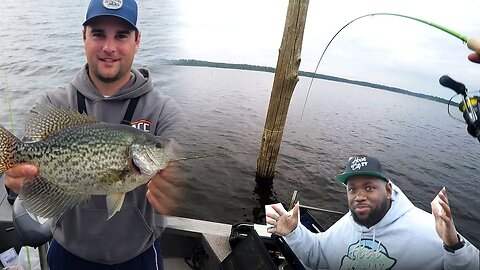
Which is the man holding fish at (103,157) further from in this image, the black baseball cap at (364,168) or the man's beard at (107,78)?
the black baseball cap at (364,168)

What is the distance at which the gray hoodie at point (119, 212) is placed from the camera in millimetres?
2256

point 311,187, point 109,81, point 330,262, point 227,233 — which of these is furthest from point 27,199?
point 311,187

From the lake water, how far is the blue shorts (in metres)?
5.60

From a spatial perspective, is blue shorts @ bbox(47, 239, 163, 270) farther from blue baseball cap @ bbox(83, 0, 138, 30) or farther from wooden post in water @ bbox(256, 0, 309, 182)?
wooden post in water @ bbox(256, 0, 309, 182)

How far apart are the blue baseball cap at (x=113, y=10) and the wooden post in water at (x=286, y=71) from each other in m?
6.50

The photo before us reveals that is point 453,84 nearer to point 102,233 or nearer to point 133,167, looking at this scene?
point 133,167

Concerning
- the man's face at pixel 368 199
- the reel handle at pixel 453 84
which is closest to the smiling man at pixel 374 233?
the man's face at pixel 368 199

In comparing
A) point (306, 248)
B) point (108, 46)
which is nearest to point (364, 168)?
point (306, 248)

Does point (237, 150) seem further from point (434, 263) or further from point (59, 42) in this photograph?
point (434, 263)

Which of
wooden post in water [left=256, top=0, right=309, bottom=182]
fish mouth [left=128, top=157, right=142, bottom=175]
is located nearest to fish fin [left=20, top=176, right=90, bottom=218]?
fish mouth [left=128, top=157, right=142, bottom=175]

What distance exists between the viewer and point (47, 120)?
1.93 metres

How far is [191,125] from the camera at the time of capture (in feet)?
61.6

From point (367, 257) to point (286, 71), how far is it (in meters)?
6.44

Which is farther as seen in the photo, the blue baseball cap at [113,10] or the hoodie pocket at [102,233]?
the hoodie pocket at [102,233]
